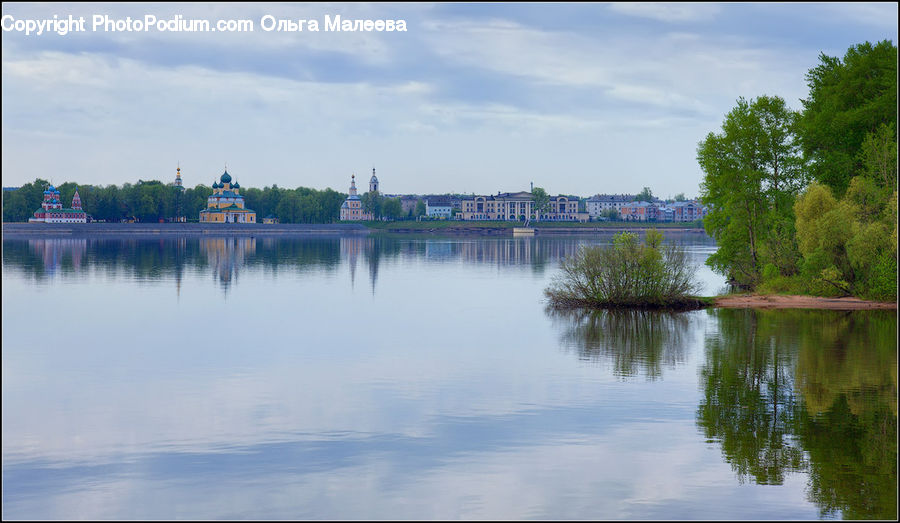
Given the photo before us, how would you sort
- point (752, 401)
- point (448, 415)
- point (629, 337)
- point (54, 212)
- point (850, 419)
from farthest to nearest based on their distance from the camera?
point (54, 212), point (629, 337), point (752, 401), point (448, 415), point (850, 419)

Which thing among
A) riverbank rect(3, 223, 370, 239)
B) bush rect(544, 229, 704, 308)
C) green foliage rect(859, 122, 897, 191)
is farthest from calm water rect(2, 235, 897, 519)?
riverbank rect(3, 223, 370, 239)

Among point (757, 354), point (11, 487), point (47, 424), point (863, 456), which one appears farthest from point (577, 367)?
point (11, 487)

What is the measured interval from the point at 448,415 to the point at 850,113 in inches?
1537

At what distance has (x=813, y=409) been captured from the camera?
23.5 m

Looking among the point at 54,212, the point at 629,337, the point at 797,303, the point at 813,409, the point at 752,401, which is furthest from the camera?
the point at 54,212

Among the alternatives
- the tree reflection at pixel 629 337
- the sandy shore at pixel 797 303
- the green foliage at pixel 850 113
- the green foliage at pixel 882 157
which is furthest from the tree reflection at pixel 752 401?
the green foliage at pixel 850 113

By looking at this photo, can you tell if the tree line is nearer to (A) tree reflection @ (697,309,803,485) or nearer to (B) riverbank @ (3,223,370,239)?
(A) tree reflection @ (697,309,803,485)

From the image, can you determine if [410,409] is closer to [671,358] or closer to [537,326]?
[671,358]

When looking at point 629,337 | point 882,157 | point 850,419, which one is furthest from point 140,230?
point 850,419

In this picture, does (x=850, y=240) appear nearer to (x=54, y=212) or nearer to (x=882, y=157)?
(x=882, y=157)

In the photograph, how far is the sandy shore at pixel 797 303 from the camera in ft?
153

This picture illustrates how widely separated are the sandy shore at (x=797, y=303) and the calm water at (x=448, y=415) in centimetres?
305

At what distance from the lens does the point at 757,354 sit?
32.2 meters

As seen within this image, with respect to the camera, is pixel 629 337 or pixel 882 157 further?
→ pixel 882 157
